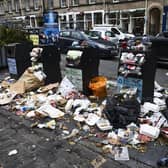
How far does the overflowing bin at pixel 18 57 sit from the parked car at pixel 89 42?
423 centimetres

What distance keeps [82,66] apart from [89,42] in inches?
285

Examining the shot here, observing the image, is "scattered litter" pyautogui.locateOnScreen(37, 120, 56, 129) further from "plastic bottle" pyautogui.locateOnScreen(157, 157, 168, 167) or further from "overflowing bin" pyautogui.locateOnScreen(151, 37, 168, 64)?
"overflowing bin" pyautogui.locateOnScreen(151, 37, 168, 64)

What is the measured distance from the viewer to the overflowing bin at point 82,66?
591 centimetres

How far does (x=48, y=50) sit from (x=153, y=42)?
424cm

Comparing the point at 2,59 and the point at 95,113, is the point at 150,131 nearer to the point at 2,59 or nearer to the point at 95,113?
the point at 95,113

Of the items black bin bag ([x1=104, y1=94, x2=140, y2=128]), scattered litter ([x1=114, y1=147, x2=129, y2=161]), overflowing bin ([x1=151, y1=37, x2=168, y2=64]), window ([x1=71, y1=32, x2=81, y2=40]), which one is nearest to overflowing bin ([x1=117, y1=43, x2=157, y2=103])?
black bin bag ([x1=104, y1=94, x2=140, y2=128])

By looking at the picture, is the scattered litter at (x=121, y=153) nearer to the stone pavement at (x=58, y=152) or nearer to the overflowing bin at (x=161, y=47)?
the stone pavement at (x=58, y=152)

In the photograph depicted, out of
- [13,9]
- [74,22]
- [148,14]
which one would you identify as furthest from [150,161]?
[13,9]

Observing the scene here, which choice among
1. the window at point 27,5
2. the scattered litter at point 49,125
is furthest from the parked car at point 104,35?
the window at point 27,5

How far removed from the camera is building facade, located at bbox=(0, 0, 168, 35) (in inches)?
953

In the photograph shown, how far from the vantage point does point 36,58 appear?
7.53 metres

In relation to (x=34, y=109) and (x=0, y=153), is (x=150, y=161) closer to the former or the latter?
(x=0, y=153)

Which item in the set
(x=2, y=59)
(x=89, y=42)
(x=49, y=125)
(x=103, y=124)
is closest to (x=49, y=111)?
(x=49, y=125)

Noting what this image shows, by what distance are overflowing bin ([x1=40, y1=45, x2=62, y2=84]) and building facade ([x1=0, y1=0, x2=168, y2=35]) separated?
17.1 metres
